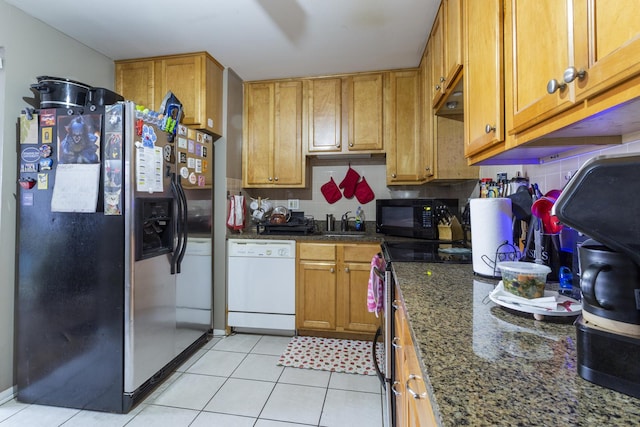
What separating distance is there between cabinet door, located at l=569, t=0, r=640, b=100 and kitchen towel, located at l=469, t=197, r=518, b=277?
2.13ft

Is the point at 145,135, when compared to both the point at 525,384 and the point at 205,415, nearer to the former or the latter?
the point at 205,415

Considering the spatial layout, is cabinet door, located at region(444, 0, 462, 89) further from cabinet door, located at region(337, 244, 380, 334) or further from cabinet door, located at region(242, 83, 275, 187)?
cabinet door, located at region(242, 83, 275, 187)

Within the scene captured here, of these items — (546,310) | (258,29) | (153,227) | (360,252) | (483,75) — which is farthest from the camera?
(360,252)

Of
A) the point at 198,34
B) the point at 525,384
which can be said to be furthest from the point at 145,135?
the point at 525,384

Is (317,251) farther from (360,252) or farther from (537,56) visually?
(537,56)

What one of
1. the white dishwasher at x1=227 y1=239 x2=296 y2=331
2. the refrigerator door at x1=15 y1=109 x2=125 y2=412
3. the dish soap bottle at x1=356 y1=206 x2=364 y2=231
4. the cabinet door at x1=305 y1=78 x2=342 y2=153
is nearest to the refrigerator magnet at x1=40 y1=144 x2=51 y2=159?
the refrigerator door at x1=15 y1=109 x2=125 y2=412

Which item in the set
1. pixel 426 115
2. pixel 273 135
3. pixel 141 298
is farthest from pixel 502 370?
pixel 273 135

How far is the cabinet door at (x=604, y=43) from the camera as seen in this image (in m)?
0.51

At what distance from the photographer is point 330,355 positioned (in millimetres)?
2326

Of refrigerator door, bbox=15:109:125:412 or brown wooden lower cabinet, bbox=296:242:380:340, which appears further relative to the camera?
brown wooden lower cabinet, bbox=296:242:380:340

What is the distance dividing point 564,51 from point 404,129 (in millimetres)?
2131

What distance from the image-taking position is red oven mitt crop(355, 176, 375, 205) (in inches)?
121

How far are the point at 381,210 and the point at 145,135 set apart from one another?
198 cm

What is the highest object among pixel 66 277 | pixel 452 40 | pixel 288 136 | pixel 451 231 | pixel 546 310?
pixel 452 40
